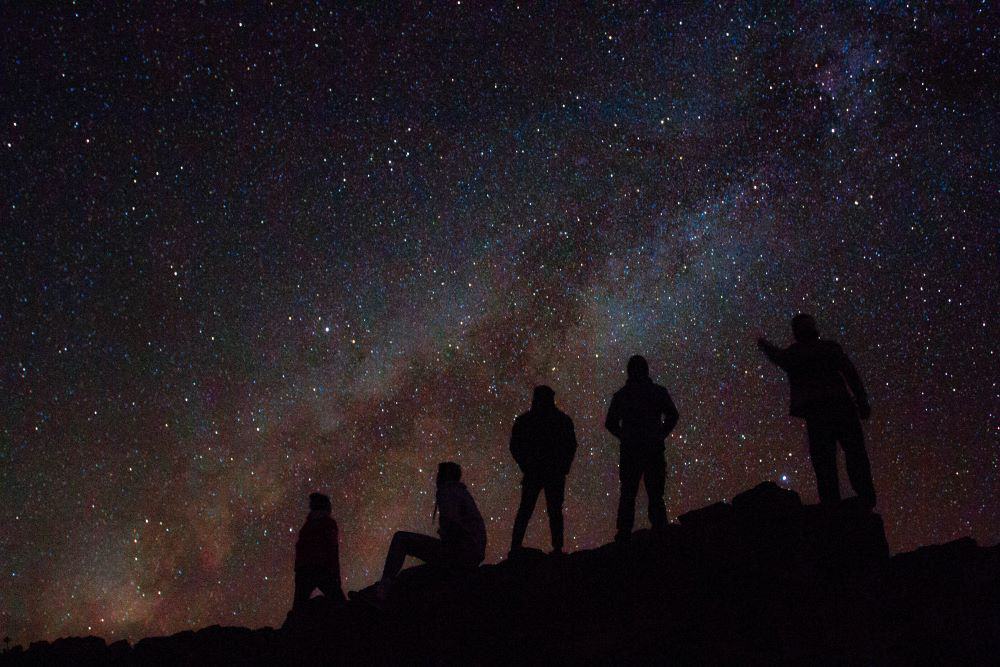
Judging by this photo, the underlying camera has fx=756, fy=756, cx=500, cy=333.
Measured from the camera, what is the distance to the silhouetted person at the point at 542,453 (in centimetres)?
779

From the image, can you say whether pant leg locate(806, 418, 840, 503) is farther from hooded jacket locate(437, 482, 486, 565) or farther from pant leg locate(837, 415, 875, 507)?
hooded jacket locate(437, 482, 486, 565)

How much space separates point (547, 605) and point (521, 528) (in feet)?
6.00

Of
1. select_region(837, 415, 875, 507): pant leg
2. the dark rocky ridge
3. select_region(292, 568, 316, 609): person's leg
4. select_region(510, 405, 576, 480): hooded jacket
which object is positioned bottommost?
the dark rocky ridge

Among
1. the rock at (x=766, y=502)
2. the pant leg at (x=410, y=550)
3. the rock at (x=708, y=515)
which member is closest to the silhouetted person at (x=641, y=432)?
the rock at (x=708, y=515)

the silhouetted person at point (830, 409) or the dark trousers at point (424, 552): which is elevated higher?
the silhouetted person at point (830, 409)

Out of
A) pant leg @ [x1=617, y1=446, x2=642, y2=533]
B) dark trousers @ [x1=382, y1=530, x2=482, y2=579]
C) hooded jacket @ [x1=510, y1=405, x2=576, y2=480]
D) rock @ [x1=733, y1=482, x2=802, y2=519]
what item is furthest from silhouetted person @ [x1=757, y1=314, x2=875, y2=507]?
dark trousers @ [x1=382, y1=530, x2=482, y2=579]

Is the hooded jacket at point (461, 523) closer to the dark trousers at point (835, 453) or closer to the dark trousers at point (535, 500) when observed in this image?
the dark trousers at point (535, 500)

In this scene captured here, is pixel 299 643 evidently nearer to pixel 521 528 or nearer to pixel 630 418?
pixel 521 528

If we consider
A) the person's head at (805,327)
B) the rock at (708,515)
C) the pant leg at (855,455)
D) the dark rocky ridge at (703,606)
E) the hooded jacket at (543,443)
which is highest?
the person's head at (805,327)

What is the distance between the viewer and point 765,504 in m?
6.03

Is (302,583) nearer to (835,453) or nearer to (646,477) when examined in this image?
(646,477)

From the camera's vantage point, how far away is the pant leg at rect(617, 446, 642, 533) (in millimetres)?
7328

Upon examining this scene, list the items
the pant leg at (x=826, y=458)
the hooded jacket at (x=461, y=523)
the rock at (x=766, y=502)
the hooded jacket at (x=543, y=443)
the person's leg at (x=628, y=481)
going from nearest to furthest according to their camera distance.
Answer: the rock at (x=766, y=502) < the pant leg at (x=826, y=458) < the hooded jacket at (x=461, y=523) < the person's leg at (x=628, y=481) < the hooded jacket at (x=543, y=443)

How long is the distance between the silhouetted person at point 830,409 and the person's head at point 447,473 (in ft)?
9.87
